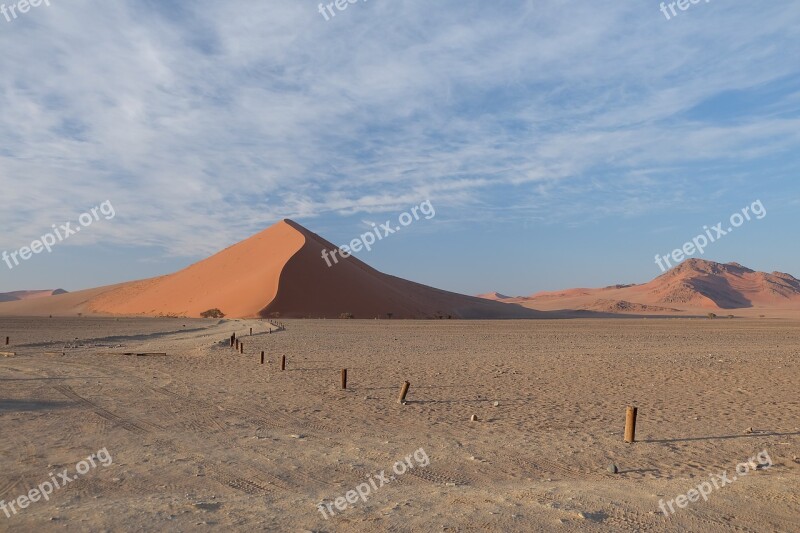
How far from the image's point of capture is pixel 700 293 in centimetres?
12756

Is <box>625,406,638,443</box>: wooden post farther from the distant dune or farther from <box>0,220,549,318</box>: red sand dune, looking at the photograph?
the distant dune

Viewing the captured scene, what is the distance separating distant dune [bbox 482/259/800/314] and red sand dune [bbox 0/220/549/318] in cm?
3163

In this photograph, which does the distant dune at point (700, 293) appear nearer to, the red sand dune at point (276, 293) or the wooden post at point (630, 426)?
the red sand dune at point (276, 293)

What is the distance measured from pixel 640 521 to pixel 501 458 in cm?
236

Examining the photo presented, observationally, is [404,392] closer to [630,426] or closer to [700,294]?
[630,426]

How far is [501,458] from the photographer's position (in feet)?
26.1

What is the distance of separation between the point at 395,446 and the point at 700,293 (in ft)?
438

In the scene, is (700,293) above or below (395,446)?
above

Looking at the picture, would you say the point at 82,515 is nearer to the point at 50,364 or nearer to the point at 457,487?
the point at 457,487

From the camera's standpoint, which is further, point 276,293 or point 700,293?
point 700,293

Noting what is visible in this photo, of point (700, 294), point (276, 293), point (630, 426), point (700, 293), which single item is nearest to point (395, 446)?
point (630, 426)

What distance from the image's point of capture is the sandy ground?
5863mm

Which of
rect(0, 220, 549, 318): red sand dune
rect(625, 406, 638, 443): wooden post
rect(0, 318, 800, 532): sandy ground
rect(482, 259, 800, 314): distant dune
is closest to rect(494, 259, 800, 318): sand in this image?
rect(482, 259, 800, 314): distant dune

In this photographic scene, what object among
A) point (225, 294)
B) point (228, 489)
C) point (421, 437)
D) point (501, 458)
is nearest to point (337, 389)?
point (421, 437)
